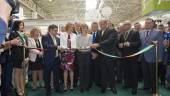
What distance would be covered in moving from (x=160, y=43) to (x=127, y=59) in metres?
0.77

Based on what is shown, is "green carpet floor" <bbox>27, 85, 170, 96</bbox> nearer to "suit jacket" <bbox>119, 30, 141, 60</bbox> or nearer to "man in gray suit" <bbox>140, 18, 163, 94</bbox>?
"man in gray suit" <bbox>140, 18, 163, 94</bbox>

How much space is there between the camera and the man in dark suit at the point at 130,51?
5.89m

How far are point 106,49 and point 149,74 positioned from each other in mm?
1050

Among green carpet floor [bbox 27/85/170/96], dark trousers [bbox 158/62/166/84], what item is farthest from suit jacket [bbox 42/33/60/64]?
dark trousers [bbox 158/62/166/84]

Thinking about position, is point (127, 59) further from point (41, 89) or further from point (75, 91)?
point (41, 89)

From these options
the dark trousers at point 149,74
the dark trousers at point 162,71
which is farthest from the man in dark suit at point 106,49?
the dark trousers at point 162,71

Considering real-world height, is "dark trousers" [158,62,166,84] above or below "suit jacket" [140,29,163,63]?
below

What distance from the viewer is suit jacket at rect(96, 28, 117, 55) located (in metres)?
5.82

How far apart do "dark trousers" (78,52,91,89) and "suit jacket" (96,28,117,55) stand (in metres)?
0.38

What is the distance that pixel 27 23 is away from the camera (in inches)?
378

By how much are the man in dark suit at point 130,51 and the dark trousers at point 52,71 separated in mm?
1419

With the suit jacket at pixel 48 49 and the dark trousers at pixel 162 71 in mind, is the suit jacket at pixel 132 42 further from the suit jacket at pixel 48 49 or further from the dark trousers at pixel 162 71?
the suit jacket at pixel 48 49

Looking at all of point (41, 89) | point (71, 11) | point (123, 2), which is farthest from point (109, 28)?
point (71, 11)

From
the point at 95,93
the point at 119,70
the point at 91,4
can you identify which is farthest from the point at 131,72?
the point at 91,4
